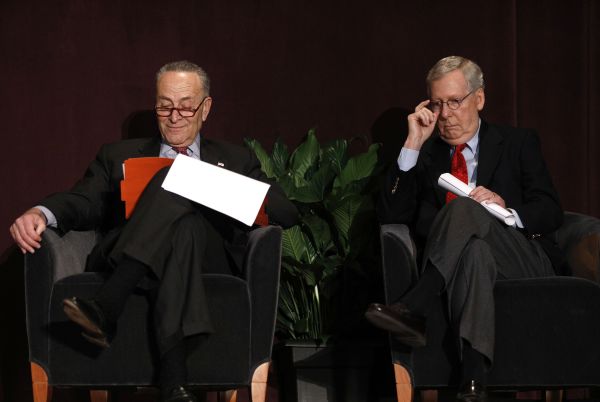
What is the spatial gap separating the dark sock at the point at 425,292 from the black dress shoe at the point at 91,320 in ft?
2.99

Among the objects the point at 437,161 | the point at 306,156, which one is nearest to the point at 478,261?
the point at 437,161

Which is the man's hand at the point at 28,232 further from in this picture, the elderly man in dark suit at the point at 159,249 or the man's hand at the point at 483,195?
the man's hand at the point at 483,195

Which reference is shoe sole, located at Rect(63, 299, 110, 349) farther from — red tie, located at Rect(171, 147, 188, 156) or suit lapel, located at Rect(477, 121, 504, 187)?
suit lapel, located at Rect(477, 121, 504, 187)

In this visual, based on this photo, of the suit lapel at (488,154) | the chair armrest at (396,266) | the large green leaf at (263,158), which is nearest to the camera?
the chair armrest at (396,266)

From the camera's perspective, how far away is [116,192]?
3.40 meters

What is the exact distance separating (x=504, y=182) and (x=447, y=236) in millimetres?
573

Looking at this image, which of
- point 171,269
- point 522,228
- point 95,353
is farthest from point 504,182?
point 95,353

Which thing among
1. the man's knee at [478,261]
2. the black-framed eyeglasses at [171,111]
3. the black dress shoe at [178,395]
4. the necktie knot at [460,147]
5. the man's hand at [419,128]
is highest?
the black-framed eyeglasses at [171,111]

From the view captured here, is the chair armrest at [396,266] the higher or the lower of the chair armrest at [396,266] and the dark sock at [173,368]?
the higher

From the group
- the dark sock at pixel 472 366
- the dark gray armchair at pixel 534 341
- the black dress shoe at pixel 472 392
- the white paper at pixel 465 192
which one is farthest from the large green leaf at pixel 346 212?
the black dress shoe at pixel 472 392

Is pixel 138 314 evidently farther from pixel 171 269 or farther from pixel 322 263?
pixel 322 263

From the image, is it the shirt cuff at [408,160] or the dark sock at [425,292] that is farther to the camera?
the shirt cuff at [408,160]

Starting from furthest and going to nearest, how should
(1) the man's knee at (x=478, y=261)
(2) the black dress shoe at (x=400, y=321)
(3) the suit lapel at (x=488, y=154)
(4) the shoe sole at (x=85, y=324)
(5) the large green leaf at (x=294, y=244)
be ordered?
(5) the large green leaf at (x=294, y=244)
(3) the suit lapel at (x=488, y=154)
(1) the man's knee at (x=478, y=261)
(2) the black dress shoe at (x=400, y=321)
(4) the shoe sole at (x=85, y=324)

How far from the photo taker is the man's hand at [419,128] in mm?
3270
